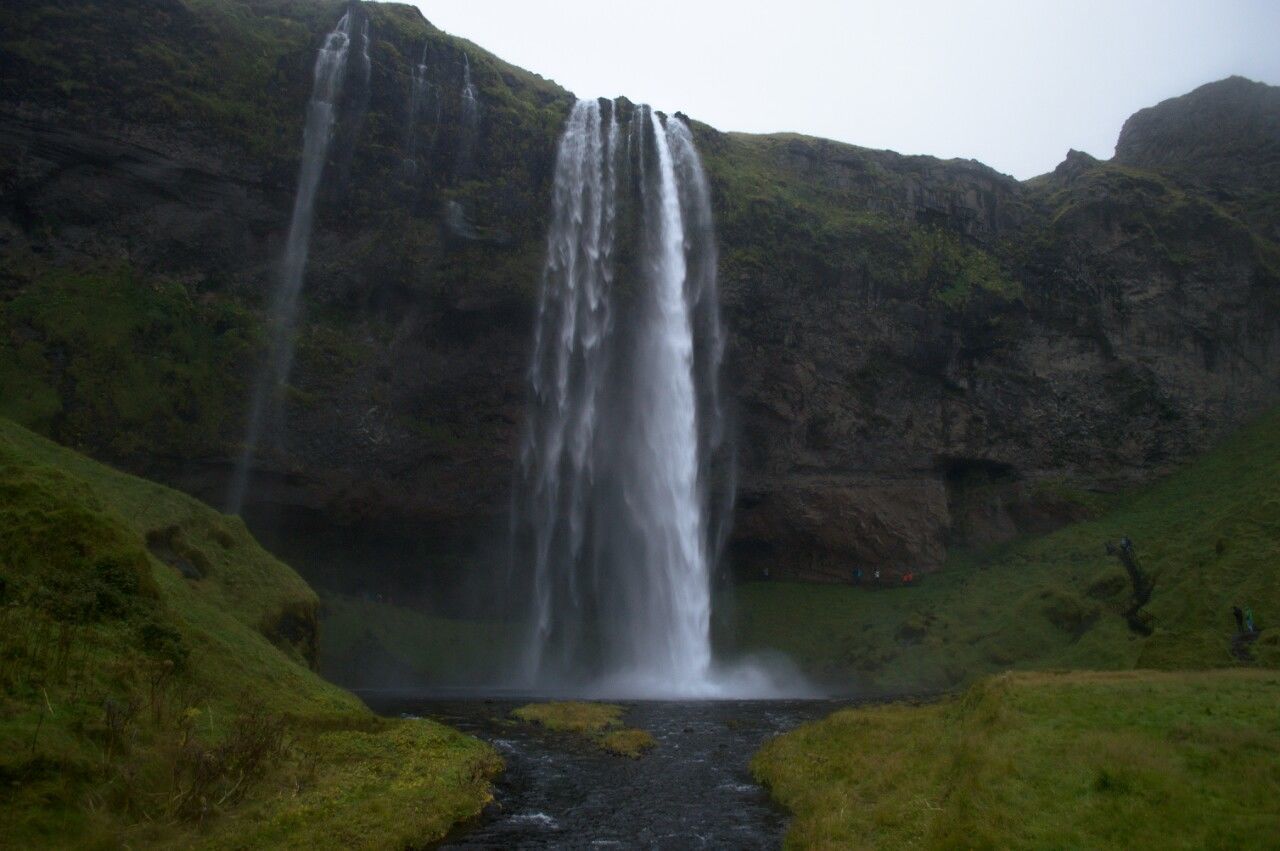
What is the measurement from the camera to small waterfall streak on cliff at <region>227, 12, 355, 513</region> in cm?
4466

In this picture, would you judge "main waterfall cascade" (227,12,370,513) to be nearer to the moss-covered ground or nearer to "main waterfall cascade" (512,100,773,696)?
"main waterfall cascade" (512,100,773,696)

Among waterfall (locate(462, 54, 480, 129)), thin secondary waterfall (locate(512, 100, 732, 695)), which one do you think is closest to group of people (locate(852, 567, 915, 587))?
thin secondary waterfall (locate(512, 100, 732, 695))

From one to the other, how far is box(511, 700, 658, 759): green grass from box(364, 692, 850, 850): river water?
46 cm

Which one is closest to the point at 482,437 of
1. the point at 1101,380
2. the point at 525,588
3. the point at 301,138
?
the point at 525,588

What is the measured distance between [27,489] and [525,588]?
38473 millimetres

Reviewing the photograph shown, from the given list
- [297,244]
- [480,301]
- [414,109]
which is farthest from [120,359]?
[414,109]

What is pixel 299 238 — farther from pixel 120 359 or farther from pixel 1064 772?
pixel 1064 772

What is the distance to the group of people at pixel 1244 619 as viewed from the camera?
31.3 m

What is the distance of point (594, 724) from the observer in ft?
93.5

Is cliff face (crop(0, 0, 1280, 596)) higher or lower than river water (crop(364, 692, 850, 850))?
higher

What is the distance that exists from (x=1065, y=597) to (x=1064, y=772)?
37.1m

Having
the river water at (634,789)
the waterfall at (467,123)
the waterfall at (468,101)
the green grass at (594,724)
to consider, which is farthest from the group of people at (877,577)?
the waterfall at (468,101)

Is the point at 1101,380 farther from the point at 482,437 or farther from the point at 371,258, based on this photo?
the point at 371,258

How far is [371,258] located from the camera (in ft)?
157
